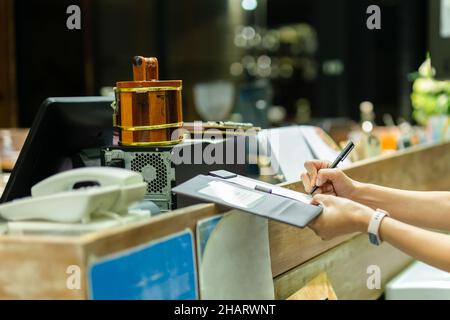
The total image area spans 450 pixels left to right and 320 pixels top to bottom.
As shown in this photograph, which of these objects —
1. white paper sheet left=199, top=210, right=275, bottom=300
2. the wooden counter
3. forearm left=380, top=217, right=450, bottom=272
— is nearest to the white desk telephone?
the wooden counter

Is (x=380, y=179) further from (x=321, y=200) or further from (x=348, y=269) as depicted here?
(x=321, y=200)

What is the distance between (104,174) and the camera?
3.75 feet

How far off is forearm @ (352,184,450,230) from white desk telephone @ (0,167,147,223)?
→ 70cm

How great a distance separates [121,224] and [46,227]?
12 cm

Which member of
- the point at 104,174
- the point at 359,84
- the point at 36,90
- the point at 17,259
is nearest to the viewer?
the point at 17,259

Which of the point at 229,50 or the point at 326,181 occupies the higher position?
the point at 229,50

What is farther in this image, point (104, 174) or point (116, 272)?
point (104, 174)

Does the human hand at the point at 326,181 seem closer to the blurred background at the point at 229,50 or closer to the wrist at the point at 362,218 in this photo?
the wrist at the point at 362,218

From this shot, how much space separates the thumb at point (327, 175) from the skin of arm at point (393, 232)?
284 mm

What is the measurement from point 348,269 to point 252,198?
852mm

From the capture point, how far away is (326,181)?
5.31ft

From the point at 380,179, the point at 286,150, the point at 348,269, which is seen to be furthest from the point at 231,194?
the point at 380,179
